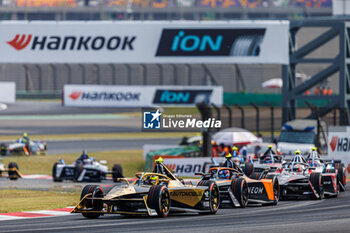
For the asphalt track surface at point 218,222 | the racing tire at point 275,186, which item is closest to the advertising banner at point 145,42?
the racing tire at point 275,186

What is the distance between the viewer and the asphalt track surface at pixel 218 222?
1362 cm

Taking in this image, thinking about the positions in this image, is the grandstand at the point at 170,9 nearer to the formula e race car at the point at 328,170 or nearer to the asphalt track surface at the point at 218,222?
the formula e race car at the point at 328,170

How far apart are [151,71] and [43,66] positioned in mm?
8055

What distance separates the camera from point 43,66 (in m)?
58.6

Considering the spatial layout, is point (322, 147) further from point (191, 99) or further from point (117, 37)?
point (117, 37)

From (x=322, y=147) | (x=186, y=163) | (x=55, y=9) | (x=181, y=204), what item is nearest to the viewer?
(x=181, y=204)

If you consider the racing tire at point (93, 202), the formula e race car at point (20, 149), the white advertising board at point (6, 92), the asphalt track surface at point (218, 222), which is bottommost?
the asphalt track surface at point (218, 222)

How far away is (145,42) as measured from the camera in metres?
35.5

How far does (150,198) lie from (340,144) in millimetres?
16788

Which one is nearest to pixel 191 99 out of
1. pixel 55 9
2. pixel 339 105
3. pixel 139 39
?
pixel 139 39

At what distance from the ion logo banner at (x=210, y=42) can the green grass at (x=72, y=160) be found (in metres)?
5.32

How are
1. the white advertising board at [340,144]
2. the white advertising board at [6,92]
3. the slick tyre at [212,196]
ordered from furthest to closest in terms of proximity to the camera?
the white advertising board at [6,92] < the white advertising board at [340,144] < the slick tyre at [212,196]

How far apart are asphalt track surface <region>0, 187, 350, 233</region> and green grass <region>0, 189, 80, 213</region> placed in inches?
93.4

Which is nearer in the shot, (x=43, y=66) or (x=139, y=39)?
(x=139, y=39)
